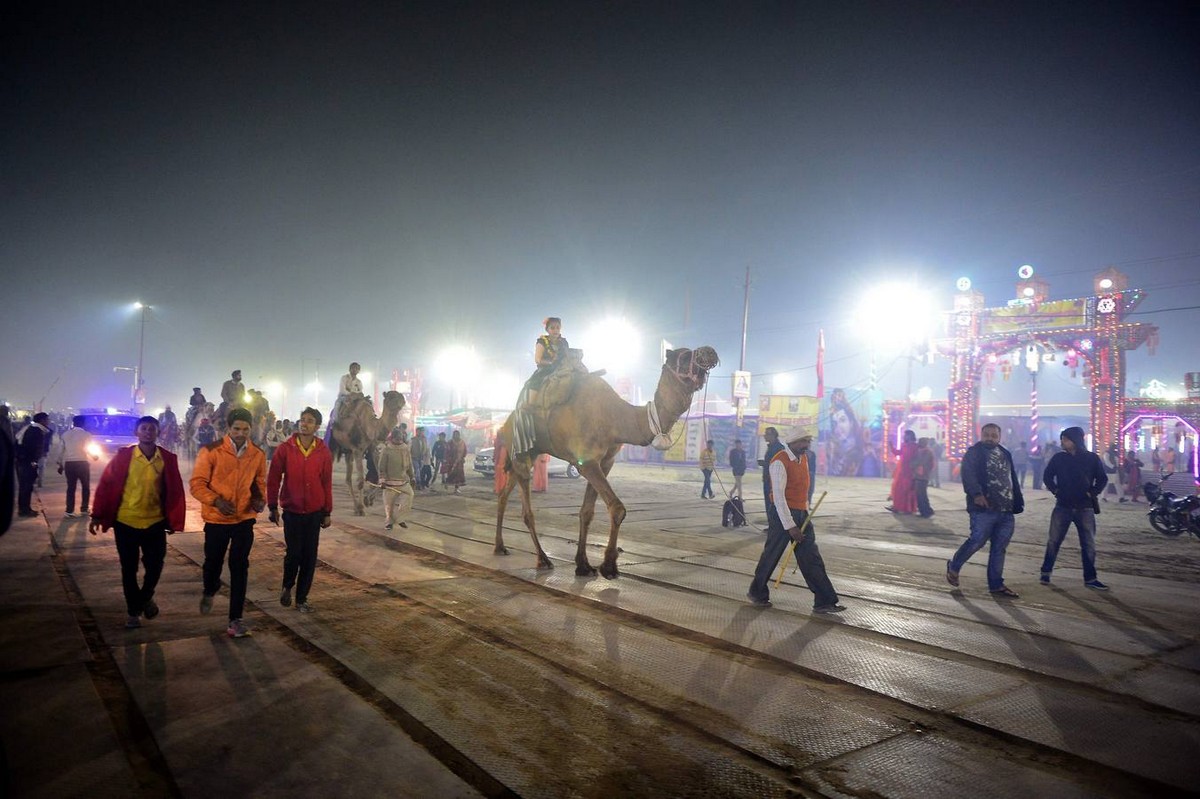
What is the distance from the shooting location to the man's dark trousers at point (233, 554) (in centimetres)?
579

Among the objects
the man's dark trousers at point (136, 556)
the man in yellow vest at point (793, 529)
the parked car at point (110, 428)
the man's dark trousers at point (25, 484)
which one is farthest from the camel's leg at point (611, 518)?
the parked car at point (110, 428)

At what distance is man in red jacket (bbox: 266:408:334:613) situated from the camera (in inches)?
253

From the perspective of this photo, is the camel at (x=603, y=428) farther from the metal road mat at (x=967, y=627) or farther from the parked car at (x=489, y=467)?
the parked car at (x=489, y=467)

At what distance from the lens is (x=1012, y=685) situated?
4.93 meters

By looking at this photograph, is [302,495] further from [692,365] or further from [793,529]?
[793,529]

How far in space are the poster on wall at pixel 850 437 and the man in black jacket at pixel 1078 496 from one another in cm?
3323

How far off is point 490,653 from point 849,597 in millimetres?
4600

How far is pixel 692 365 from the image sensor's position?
8.41 metres

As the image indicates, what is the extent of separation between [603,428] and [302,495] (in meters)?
4.06

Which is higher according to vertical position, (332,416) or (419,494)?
(332,416)

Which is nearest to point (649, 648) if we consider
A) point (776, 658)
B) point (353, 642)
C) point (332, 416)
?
point (776, 658)

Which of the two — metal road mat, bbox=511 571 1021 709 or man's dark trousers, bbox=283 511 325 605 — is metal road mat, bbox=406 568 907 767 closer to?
metal road mat, bbox=511 571 1021 709

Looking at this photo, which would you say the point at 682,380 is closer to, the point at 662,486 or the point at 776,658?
the point at 776,658

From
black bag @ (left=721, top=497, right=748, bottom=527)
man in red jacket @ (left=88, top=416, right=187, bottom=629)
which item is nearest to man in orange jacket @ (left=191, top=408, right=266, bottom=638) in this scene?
man in red jacket @ (left=88, top=416, right=187, bottom=629)
